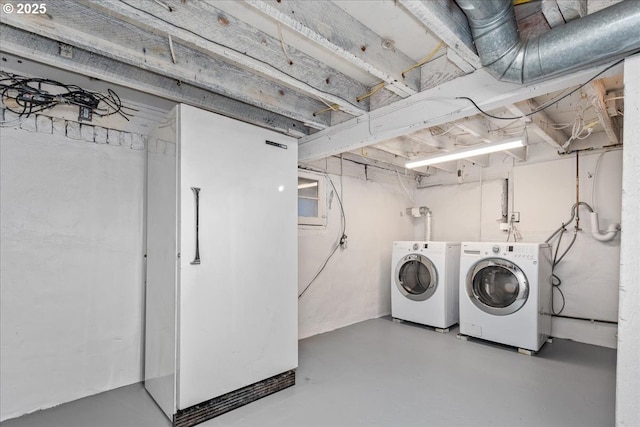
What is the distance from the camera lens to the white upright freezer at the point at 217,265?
1.92 metres

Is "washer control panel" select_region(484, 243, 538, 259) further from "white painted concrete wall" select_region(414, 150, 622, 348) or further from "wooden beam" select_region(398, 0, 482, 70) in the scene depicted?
"wooden beam" select_region(398, 0, 482, 70)

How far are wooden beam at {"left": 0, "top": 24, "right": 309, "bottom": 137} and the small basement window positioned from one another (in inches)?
33.7

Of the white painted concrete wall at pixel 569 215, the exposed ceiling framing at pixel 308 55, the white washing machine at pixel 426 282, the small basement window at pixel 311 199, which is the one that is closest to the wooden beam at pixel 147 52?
the exposed ceiling framing at pixel 308 55

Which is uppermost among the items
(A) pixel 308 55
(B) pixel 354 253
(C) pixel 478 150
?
(A) pixel 308 55

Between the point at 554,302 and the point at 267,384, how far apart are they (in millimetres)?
3350

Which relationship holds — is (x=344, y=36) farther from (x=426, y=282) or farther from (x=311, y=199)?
(x=426, y=282)

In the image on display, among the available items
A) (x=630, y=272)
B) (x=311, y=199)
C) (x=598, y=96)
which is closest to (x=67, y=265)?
(x=311, y=199)

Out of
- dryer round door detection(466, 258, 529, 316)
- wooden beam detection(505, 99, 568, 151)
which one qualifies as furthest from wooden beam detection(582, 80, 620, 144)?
dryer round door detection(466, 258, 529, 316)

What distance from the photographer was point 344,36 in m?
1.65

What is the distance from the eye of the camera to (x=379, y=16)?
1.69 meters

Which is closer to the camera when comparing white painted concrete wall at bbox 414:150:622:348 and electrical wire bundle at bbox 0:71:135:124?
electrical wire bundle at bbox 0:71:135:124

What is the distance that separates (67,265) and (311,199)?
2.30 meters

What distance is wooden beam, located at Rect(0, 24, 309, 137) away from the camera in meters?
1.68

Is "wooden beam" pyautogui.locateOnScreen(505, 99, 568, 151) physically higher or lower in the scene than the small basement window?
higher
